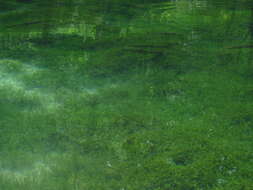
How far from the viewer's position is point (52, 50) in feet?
44.7

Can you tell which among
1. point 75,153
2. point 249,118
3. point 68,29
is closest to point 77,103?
point 75,153

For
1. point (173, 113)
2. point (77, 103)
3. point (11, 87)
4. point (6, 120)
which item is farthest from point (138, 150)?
point (11, 87)

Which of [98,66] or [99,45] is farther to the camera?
[99,45]

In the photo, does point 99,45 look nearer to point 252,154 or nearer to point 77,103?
point 77,103

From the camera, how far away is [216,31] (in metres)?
17.3

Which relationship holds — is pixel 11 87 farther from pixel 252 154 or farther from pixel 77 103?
pixel 252 154

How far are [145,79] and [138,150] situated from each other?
166 inches

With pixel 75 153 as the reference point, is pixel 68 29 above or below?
above

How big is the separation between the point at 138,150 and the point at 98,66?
553cm

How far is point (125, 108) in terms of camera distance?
8.79 metres

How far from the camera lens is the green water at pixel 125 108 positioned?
20.1 ft

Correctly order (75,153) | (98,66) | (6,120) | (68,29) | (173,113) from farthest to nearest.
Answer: (68,29) → (98,66) → (173,113) → (6,120) → (75,153)

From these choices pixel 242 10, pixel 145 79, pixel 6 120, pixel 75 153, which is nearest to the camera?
pixel 75 153

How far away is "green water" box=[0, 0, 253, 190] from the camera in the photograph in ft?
20.1
